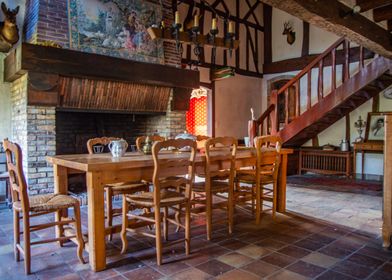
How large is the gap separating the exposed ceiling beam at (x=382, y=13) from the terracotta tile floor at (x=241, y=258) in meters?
2.69

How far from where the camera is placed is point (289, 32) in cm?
850

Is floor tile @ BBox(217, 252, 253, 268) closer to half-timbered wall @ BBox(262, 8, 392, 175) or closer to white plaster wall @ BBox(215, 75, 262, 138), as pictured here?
white plaster wall @ BBox(215, 75, 262, 138)

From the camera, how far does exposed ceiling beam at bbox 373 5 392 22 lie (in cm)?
393

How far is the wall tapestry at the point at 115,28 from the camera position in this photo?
186 inches

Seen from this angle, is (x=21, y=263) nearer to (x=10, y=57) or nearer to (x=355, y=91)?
(x=10, y=57)

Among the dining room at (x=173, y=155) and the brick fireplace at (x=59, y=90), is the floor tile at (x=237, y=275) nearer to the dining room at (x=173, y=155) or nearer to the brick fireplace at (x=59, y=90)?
the dining room at (x=173, y=155)

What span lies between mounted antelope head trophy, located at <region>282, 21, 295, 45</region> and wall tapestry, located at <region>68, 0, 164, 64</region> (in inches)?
168

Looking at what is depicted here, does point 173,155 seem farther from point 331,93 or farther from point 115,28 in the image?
point 331,93

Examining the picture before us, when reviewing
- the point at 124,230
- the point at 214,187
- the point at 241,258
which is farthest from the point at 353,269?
the point at 124,230

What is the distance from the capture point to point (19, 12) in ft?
16.0

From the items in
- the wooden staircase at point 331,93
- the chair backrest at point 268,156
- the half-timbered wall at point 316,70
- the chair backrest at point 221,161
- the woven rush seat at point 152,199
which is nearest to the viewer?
the woven rush seat at point 152,199

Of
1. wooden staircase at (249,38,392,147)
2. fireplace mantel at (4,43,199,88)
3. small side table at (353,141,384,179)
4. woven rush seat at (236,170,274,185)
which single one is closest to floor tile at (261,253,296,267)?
woven rush seat at (236,170,274,185)

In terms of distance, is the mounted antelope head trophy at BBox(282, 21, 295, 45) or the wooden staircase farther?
Result: the mounted antelope head trophy at BBox(282, 21, 295, 45)

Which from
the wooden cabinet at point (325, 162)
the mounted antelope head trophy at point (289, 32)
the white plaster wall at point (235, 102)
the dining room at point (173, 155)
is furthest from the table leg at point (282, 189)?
the mounted antelope head trophy at point (289, 32)
